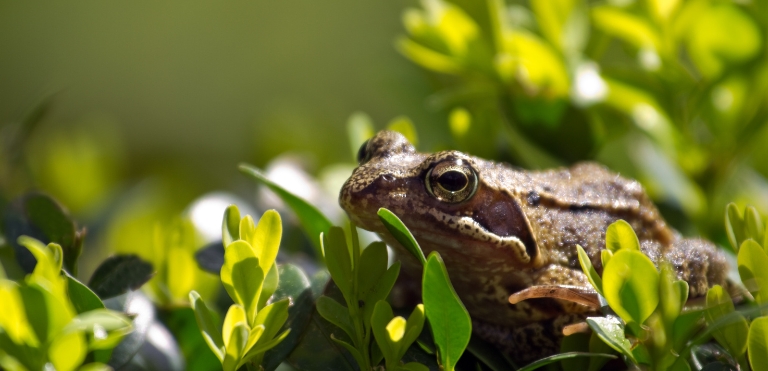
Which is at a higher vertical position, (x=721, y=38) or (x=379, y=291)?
(x=721, y=38)

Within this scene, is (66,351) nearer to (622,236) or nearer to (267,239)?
(267,239)

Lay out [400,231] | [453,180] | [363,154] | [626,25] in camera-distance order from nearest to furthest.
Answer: [400,231] → [453,180] → [363,154] → [626,25]

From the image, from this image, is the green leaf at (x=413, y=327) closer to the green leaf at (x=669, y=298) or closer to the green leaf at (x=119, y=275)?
the green leaf at (x=669, y=298)

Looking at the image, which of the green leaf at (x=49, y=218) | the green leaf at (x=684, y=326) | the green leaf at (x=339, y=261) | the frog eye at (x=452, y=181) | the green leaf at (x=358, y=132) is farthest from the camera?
the green leaf at (x=358, y=132)

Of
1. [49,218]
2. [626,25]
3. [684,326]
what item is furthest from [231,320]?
[626,25]

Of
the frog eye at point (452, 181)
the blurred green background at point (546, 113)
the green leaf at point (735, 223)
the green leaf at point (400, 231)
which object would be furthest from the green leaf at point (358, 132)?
the green leaf at point (735, 223)

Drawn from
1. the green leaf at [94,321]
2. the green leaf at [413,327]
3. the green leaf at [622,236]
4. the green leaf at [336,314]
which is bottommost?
the green leaf at [94,321]

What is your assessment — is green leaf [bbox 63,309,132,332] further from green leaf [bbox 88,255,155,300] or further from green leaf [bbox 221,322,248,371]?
green leaf [bbox 88,255,155,300]

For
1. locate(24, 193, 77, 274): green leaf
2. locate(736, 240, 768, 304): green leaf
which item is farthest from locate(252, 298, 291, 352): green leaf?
locate(736, 240, 768, 304): green leaf

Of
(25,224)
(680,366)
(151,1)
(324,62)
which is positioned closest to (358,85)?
(324,62)
